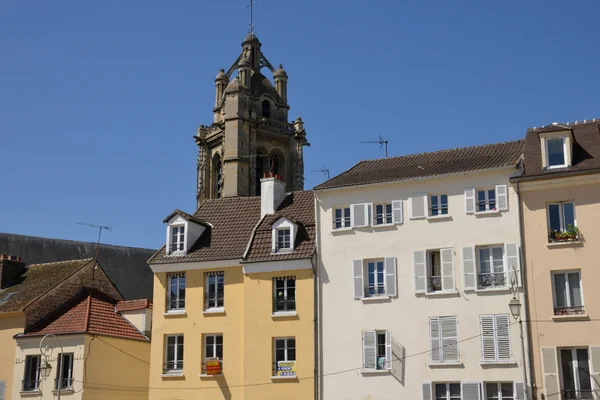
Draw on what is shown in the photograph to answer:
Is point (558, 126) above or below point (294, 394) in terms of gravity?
above

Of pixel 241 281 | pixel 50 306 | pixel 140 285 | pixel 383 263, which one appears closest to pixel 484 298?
pixel 383 263

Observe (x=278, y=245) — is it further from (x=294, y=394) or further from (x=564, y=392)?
(x=564, y=392)

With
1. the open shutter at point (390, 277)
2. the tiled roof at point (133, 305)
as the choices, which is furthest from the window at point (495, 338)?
the tiled roof at point (133, 305)

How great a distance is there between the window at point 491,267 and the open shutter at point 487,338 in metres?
1.19

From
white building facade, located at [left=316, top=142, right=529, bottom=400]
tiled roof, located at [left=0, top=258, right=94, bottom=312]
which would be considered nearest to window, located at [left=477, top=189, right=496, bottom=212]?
white building facade, located at [left=316, top=142, right=529, bottom=400]

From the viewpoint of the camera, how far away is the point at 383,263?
33156 mm

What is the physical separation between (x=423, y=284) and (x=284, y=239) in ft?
20.1

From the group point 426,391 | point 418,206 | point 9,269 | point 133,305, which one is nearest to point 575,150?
point 418,206

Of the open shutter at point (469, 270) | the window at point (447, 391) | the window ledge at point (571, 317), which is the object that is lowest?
the window at point (447, 391)

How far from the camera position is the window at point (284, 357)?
110ft

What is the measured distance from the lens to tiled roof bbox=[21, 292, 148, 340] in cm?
3847

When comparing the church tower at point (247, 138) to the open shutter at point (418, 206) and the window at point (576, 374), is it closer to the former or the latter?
the open shutter at point (418, 206)

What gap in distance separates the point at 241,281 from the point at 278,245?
2.09m

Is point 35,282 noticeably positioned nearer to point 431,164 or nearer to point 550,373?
point 431,164
